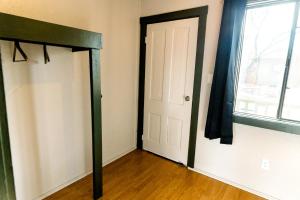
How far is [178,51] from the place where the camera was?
2.38m

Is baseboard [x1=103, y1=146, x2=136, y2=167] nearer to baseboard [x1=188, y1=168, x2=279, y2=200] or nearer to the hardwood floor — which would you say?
the hardwood floor

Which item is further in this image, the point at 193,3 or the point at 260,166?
the point at 193,3

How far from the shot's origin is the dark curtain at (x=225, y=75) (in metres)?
1.88

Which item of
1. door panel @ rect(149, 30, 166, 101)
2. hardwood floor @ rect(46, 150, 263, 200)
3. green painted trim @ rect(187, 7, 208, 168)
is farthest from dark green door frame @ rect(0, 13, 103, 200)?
green painted trim @ rect(187, 7, 208, 168)

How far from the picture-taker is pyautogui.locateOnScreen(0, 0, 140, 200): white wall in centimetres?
159

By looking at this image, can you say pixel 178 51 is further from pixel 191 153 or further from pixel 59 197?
pixel 59 197

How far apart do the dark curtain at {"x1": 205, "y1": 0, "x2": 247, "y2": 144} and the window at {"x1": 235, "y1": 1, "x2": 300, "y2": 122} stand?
0.56 ft

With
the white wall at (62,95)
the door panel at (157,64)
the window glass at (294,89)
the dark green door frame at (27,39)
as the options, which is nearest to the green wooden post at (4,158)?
the dark green door frame at (27,39)

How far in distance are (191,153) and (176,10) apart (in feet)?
6.18

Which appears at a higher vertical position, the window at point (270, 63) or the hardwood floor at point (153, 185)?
the window at point (270, 63)

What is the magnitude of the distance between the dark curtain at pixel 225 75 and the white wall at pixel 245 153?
0.14 metres

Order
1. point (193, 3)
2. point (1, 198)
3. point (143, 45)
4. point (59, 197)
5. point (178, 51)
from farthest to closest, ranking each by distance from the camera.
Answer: point (143, 45) → point (178, 51) → point (193, 3) → point (59, 197) → point (1, 198)

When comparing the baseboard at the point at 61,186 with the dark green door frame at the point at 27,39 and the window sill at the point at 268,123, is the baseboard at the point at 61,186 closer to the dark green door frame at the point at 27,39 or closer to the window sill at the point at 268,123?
the dark green door frame at the point at 27,39

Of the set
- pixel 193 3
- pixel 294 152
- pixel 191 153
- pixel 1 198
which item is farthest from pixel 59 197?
pixel 193 3
